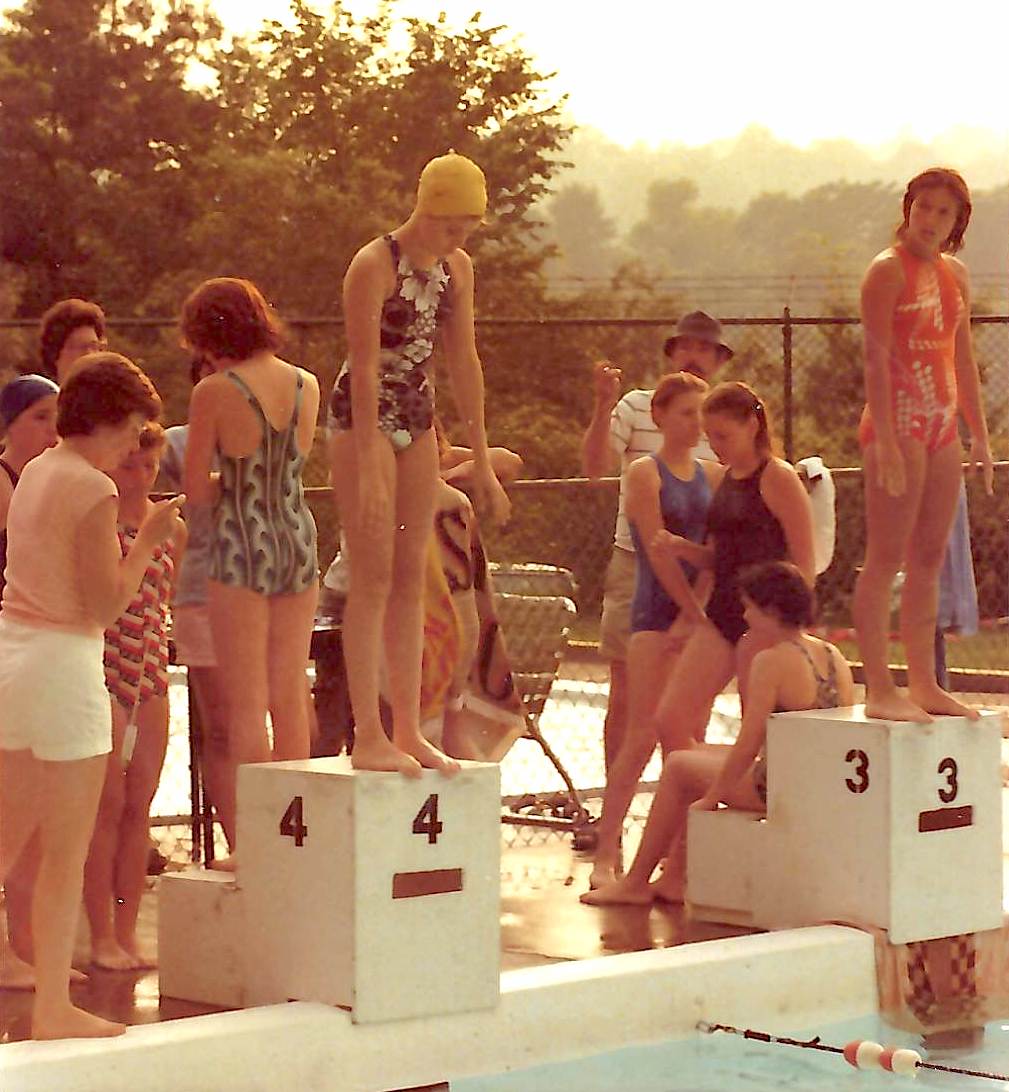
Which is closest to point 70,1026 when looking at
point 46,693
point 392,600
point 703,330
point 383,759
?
point 46,693

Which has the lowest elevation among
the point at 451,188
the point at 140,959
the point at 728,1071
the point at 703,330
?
the point at 728,1071

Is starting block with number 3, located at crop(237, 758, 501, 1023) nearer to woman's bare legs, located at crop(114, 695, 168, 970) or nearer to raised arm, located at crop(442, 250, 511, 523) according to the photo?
woman's bare legs, located at crop(114, 695, 168, 970)

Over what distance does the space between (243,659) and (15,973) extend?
988 millimetres

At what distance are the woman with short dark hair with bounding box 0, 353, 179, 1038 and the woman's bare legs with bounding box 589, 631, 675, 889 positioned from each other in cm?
258

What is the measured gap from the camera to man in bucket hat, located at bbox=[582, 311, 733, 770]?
25.1 ft

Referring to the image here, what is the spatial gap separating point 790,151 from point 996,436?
136 feet

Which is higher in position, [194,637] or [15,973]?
[194,637]

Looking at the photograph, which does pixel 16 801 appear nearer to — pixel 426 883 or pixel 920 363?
pixel 426 883

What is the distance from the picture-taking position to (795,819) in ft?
21.8

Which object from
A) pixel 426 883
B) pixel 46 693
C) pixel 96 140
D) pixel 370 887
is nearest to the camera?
pixel 46 693

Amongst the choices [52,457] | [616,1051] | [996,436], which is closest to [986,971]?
[616,1051]

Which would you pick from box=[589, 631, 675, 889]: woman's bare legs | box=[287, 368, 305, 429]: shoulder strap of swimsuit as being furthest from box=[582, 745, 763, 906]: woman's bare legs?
box=[287, 368, 305, 429]: shoulder strap of swimsuit

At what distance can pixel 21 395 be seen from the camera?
5.97 metres

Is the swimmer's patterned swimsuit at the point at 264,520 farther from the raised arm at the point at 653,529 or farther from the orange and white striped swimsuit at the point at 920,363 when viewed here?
the orange and white striped swimsuit at the point at 920,363
